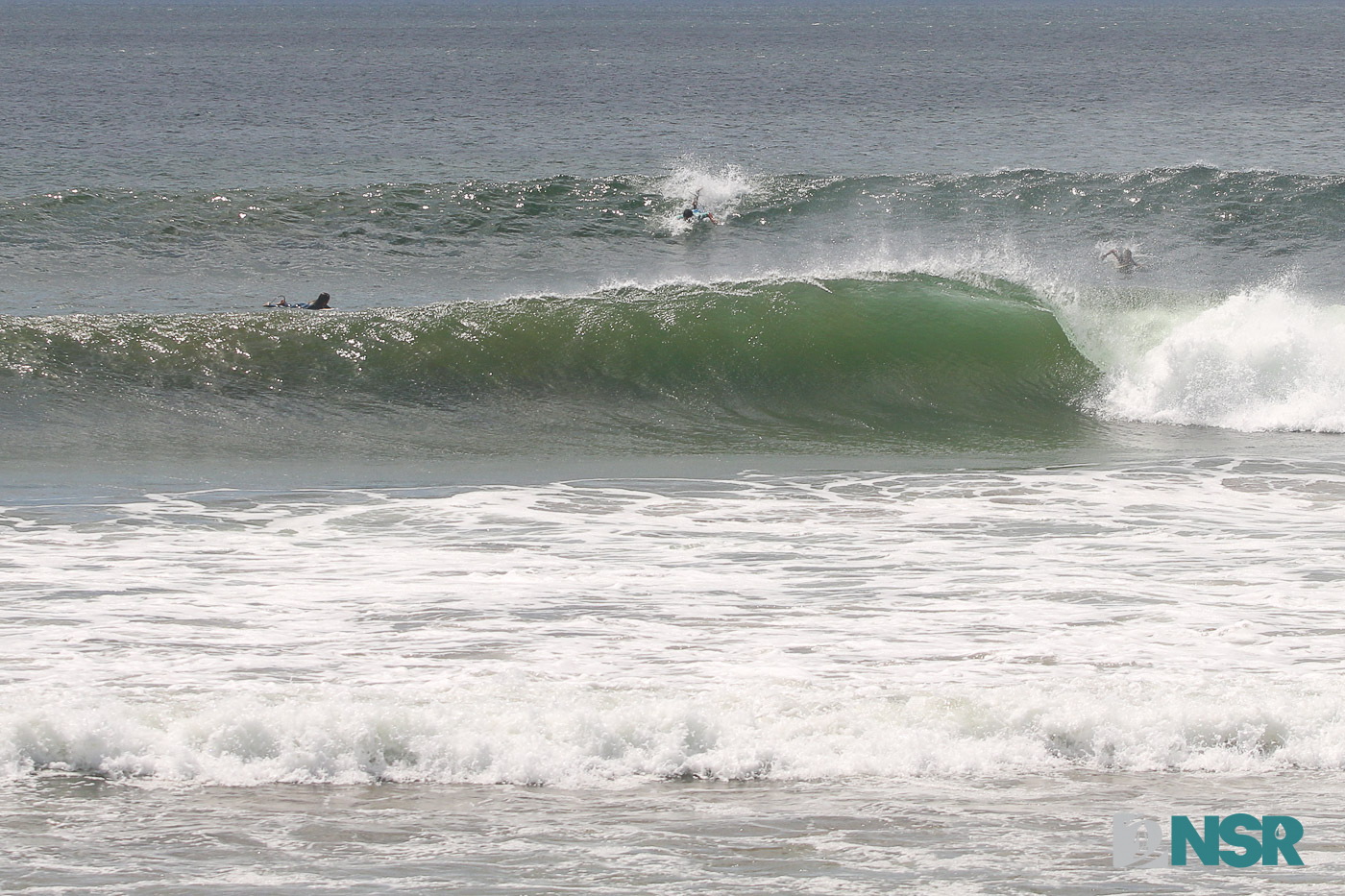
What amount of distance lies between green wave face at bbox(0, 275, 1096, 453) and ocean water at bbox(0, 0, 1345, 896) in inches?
2.9

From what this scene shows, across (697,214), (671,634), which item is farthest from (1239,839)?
(697,214)

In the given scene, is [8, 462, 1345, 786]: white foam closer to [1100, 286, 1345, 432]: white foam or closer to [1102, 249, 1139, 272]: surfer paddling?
[1100, 286, 1345, 432]: white foam

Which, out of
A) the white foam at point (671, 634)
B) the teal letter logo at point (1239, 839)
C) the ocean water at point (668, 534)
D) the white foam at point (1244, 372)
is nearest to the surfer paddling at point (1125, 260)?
the ocean water at point (668, 534)

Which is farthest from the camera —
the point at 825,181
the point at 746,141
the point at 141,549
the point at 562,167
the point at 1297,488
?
the point at 746,141

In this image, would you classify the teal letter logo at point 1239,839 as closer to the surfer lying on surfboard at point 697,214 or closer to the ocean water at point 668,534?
the ocean water at point 668,534

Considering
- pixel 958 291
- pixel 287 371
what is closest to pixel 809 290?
pixel 958 291

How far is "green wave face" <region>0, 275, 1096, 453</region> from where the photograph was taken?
1341 centimetres

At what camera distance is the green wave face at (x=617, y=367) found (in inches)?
528

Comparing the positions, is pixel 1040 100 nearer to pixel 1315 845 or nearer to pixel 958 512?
pixel 958 512

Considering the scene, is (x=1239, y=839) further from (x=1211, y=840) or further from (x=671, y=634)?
(x=671, y=634)

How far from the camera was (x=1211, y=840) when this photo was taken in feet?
16.9

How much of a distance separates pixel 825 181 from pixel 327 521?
71.6 ft

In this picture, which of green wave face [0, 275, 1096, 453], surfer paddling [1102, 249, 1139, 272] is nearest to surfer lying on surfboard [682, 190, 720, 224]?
surfer paddling [1102, 249, 1139, 272]

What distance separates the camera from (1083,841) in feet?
16.8
